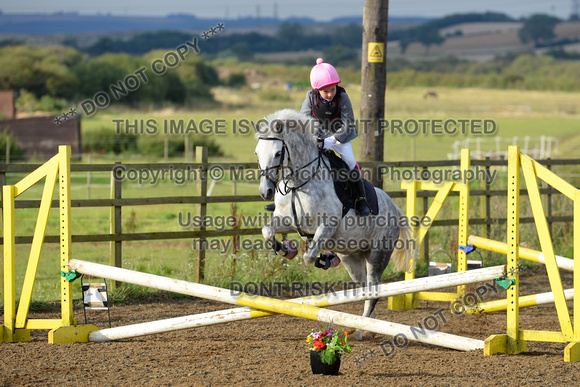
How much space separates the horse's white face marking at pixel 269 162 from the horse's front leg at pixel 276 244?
0.35 metres

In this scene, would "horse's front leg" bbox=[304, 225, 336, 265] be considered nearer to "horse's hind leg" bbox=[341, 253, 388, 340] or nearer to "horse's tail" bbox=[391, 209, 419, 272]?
"horse's hind leg" bbox=[341, 253, 388, 340]

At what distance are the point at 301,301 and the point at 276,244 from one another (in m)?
0.51

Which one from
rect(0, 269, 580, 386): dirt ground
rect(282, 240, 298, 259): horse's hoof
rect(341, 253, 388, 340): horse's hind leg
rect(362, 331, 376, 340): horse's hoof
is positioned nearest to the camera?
rect(0, 269, 580, 386): dirt ground

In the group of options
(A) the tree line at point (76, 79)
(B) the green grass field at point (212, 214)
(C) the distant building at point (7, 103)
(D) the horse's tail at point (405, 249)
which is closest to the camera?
(D) the horse's tail at point (405, 249)

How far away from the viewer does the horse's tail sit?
6566 millimetres

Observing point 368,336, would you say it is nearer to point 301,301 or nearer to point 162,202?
point 301,301

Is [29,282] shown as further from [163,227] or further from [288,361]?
[163,227]

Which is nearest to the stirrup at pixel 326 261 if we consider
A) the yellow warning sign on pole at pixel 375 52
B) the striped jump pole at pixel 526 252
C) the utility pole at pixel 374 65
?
the striped jump pole at pixel 526 252

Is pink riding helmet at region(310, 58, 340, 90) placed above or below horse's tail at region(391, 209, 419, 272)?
above

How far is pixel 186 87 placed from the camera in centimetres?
6844

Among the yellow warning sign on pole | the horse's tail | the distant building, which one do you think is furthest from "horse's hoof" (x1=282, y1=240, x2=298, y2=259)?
the distant building

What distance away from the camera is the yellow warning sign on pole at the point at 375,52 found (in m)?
8.16

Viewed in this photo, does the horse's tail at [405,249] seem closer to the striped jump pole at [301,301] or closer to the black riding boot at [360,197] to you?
the black riding boot at [360,197]

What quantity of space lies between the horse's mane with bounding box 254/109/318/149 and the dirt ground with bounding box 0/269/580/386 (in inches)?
65.9
